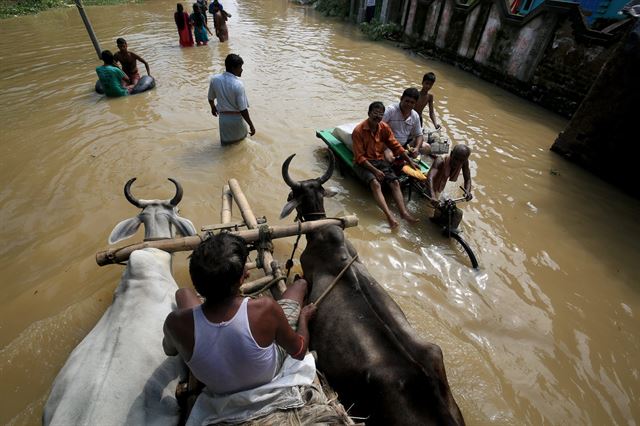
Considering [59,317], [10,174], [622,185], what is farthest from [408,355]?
[10,174]

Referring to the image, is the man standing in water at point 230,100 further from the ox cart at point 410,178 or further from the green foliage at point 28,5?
Result: the green foliage at point 28,5

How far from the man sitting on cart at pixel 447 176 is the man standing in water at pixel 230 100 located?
12.2ft

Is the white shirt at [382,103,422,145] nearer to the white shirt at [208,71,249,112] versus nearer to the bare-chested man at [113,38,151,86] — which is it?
the white shirt at [208,71,249,112]

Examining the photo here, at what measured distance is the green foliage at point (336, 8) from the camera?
22234mm

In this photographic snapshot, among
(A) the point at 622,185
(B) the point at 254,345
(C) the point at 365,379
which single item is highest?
(B) the point at 254,345

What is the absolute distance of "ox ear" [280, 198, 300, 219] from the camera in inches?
170

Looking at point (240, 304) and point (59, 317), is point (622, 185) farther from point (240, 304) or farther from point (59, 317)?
point (59, 317)

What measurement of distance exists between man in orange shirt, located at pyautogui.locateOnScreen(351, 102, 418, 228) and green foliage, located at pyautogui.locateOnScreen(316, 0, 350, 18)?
20.1 meters

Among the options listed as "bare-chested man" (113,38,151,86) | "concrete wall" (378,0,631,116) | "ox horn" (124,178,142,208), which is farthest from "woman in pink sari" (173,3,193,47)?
"ox horn" (124,178,142,208)

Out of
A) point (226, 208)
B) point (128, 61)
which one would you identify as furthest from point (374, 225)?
point (128, 61)

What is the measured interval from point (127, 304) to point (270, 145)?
17.2 feet

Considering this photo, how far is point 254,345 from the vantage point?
6.36 feet

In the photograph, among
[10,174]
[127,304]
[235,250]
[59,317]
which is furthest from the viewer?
[10,174]

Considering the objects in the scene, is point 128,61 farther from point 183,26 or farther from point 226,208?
point 226,208
